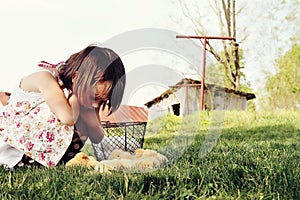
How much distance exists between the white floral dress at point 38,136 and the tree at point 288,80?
31.3ft

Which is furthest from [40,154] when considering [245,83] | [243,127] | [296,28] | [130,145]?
[245,83]

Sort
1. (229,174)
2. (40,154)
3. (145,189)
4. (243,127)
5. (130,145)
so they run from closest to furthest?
1. (145,189)
2. (229,174)
3. (40,154)
4. (130,145)
5. (243,127)

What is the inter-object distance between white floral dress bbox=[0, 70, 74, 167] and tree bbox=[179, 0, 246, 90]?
8538 mm

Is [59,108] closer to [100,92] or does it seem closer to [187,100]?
[100,92]

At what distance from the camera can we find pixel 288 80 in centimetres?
1059

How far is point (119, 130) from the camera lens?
7.83ft

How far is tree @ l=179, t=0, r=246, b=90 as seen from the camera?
396 inches

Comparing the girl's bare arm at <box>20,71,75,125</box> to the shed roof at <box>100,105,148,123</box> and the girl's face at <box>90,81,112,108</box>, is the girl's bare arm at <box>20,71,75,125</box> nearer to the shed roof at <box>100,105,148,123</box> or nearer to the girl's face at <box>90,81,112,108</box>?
the girl's face at <box>90,81,112,108</box>

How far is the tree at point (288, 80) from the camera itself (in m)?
10.4

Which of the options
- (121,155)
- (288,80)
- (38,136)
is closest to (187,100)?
(121,155)

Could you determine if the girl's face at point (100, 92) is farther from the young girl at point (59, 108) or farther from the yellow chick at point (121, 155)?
the yellow chick at point (121, 155)

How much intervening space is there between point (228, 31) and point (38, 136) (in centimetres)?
909

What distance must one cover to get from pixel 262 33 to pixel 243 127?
6489mm

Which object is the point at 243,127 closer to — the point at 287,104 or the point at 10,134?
the point at 10,134
